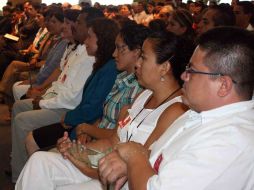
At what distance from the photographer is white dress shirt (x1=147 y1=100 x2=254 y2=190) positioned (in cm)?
112

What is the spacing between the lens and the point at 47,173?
1936 millimetres

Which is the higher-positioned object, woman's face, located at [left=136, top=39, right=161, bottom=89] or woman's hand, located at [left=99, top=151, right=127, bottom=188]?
woman's face, located at [left=136, top=39, right=161, bottom=89]

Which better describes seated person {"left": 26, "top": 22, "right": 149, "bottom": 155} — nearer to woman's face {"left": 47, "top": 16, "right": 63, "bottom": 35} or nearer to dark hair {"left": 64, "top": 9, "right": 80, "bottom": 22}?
dark hair {"left": 64, "top": 9, "right": 80, "bottom": 22}

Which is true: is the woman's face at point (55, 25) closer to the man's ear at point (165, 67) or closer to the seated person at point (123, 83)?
the seated person at point (123, 83)

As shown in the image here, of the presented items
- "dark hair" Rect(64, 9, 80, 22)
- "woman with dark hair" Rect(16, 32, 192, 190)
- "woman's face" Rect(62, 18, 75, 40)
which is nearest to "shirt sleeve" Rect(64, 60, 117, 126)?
"woman with dark hair" Rect(16, 32, 192, 190)

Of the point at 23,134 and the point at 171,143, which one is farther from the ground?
the point at 171,143

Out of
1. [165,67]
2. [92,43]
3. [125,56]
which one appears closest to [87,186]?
[165,67]

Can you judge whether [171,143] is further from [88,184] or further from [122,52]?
[122,52]

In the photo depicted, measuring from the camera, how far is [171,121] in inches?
62.7

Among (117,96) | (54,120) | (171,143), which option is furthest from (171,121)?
(54,120)

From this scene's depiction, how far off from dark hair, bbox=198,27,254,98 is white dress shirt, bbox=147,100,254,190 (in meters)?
0.07

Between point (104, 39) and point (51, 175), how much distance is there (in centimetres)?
116

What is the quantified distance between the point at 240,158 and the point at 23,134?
204 cm

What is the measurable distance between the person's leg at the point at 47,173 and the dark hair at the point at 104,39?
0.92 m
